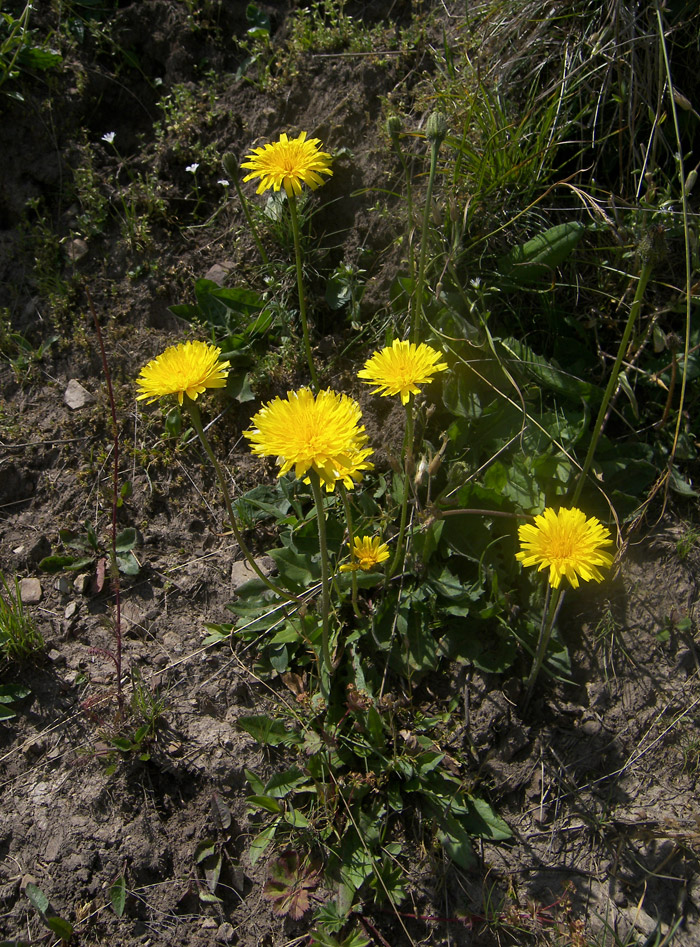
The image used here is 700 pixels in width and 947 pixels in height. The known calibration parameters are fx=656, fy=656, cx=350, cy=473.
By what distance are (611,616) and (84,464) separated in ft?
6.81

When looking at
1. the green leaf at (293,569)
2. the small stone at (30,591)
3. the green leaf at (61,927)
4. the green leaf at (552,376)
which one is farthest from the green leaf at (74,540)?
the green leaf at (552,376)

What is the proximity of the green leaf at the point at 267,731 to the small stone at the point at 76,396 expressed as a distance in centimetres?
150

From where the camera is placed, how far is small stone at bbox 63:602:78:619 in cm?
242

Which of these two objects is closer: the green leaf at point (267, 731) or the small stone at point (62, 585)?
the green leaf at point (267, 731)

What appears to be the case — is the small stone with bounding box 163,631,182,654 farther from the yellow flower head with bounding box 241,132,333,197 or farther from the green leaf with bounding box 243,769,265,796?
the yellow flower head with bounding box 241,132,333,197

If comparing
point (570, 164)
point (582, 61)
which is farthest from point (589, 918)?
point (582, 61)

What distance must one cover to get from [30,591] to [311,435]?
1.49m

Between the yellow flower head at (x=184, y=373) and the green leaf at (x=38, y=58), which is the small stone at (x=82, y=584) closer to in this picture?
the yellow flower head at (x=184, y=373)

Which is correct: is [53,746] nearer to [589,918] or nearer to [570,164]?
[589,918]

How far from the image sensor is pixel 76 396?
2777 mm

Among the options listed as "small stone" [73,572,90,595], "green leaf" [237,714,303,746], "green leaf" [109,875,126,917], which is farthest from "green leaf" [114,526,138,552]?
"green leaf" [109,875,126,917]

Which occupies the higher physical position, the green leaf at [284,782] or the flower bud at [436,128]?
the flower bud at [436,128]

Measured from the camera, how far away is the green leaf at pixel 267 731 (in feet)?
6.72

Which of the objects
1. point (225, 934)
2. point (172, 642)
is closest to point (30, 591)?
point (172, 642)
